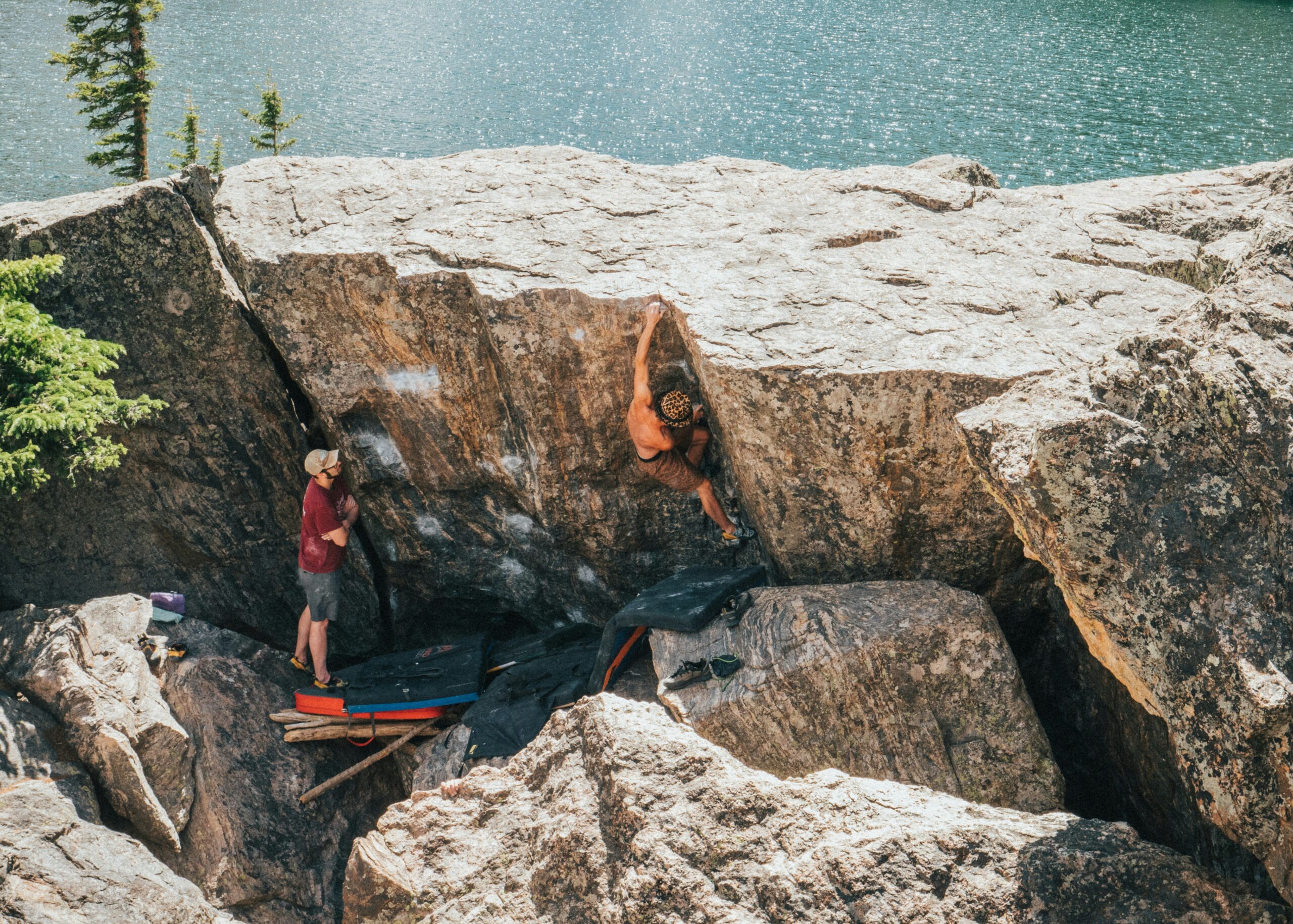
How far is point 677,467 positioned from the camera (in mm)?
9500

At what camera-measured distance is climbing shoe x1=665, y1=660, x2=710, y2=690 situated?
7.79 meters

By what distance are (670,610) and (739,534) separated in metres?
1.62

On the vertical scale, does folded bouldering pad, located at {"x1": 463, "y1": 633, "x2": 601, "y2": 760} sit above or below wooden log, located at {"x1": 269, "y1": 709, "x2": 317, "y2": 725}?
above

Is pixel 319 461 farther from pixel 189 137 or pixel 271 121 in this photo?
pixel 271 121

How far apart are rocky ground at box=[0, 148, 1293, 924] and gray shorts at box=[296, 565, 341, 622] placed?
75 centimetres

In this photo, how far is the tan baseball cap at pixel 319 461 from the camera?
10023 millimetres

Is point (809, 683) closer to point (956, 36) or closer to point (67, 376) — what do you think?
point (67, 376)

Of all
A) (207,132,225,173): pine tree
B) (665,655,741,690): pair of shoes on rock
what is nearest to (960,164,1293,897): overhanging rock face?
(665,655,741,690): pair of shoes on rock

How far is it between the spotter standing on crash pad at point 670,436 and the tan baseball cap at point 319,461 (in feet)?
10.3

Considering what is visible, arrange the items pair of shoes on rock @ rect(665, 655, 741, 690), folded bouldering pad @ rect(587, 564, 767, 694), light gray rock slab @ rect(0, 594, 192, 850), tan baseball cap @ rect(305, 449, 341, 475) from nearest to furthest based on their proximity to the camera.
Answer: pair of shoes on rock @ rect(665, 655, 741, 690) → folded bouldering pad @ rect(587, 564, 767, 694) → light gray rock slab @ rect(0, 594, 192, 850) → tan baseball cap @ rect(305, 449, 341, 475)

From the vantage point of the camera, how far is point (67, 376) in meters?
9.84

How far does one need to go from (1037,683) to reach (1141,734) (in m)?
1.60

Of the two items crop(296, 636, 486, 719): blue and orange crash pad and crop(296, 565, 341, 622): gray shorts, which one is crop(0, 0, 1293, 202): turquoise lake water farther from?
crop(296, 565, 341, 622): gray shorts

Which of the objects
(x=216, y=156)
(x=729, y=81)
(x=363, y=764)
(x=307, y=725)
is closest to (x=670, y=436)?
(x=363, y=764)
